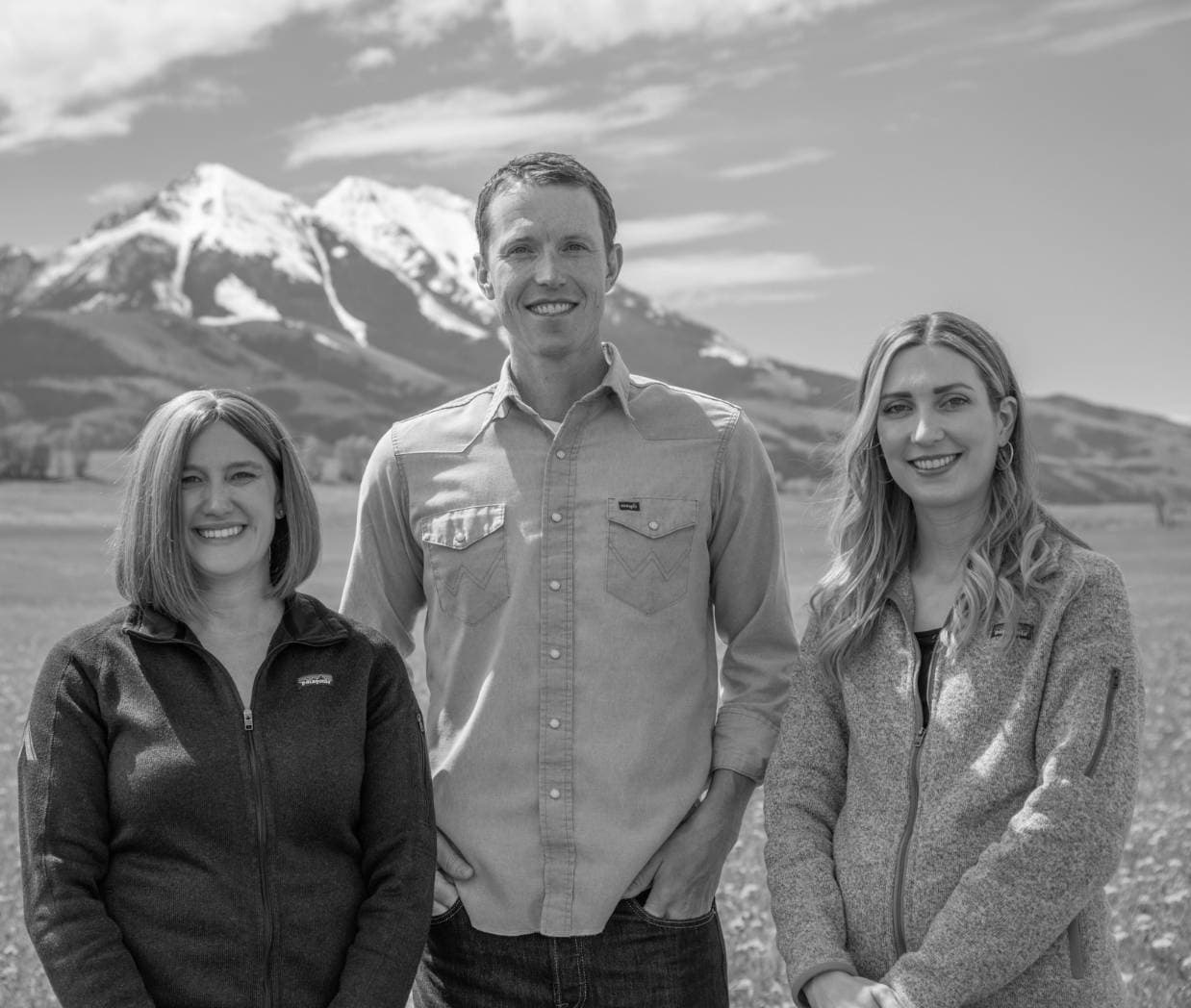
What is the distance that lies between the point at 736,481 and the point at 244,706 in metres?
1.78

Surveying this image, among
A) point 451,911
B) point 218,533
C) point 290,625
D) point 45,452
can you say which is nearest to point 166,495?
point 218,533

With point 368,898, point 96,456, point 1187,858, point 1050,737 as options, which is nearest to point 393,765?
point 368,898

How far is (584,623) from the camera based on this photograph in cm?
423

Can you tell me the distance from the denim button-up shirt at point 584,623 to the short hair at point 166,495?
0.80m

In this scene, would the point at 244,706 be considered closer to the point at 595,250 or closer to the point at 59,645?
the point at 59,645

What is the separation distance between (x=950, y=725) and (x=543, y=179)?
2180 millimetres

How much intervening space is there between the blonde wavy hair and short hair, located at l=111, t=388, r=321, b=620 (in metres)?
1.78

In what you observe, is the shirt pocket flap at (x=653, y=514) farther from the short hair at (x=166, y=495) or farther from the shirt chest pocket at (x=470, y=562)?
the short hair at (x=166, y=495)

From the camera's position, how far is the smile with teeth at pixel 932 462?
3885 mm

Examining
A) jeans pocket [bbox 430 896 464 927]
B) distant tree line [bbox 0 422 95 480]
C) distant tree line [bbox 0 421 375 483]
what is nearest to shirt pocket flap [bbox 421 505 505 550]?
jeans pocket [bbox 430 896 464 927]

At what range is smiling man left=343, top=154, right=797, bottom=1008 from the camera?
4164 millimetres

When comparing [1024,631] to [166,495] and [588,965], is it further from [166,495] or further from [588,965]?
[166,495]

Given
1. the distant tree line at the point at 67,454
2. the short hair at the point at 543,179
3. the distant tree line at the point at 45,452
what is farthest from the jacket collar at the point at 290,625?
the distant tree line at the point at 45,452

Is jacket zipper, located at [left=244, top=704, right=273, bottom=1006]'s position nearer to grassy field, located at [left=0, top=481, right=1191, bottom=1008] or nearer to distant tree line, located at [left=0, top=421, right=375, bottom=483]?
grassy field, located at [left=0, top=481, right=1191, bottom=1008]
